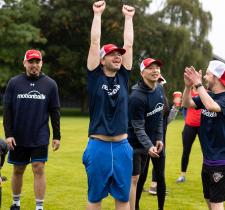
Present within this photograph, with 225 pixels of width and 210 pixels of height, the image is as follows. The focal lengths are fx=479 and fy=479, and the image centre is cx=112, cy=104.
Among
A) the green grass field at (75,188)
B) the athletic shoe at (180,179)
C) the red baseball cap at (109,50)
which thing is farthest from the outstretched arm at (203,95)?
the athletic shoe at (180,179)

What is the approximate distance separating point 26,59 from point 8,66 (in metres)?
37.2

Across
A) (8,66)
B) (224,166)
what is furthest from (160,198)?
(8,66)

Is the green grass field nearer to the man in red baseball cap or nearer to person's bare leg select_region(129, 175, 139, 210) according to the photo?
person's bare leg select_region(129, 175, 139, 210)

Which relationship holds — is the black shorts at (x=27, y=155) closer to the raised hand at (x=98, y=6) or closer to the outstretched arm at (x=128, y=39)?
the outstretched arm at (x=128, y=39)

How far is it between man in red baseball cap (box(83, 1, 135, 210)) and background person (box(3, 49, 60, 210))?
5.40 feet

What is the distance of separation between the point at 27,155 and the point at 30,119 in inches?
21.6

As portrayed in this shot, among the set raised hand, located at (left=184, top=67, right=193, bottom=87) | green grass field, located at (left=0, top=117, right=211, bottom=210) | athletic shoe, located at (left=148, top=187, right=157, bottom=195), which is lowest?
green grass field, located at (left=0, top=117, right=211, bottom=210)

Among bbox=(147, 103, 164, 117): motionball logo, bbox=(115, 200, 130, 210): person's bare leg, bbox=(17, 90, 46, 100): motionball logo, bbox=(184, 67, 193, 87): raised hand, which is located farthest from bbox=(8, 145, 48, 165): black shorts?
bbox=(184, 67, 193, 87): raised hand

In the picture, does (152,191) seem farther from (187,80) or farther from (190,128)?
(187,80)

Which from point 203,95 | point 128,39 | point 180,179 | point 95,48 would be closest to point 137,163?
point 203,95

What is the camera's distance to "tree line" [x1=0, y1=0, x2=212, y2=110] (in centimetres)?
4256

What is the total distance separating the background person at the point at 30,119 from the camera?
669cm

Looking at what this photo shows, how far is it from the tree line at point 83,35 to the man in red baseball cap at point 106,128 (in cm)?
3607

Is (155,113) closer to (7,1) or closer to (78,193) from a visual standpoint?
(78,193)
